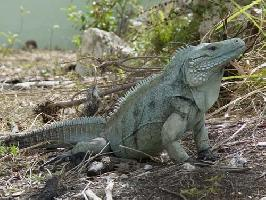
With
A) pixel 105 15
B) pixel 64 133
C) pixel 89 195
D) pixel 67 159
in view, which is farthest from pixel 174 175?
pixel 105 15

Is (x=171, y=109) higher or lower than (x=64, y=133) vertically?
higher

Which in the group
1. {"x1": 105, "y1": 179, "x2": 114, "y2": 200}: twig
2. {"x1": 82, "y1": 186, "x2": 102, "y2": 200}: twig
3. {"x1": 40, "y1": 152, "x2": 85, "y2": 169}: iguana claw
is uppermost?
{"x1": 40, "y1": 152, "x2": 85, "y2": 169}: iguana claw

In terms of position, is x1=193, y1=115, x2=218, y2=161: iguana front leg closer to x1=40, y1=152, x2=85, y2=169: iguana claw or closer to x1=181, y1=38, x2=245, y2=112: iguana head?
x1=181, y1=38, x2=245, y2=112: iguana head

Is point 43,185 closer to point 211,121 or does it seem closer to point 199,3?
point 211,121

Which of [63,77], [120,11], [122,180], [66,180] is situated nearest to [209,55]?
[122,180]

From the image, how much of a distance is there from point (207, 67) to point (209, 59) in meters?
0.04

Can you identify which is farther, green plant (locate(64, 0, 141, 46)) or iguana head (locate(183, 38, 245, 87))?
green plant (locate(64, 0, 141, 46))

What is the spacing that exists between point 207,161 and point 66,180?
0.77 m

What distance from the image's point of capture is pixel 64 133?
4234mm

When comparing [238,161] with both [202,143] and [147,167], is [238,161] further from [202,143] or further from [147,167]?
[147,167]

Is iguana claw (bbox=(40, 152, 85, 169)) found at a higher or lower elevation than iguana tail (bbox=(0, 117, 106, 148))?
lower

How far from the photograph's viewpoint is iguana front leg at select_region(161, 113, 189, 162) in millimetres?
3422

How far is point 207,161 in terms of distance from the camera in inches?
137

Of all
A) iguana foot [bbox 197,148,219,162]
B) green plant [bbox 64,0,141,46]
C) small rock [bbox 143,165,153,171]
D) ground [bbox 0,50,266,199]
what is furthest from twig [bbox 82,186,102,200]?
green plant [bbox 64,0,141,46]
